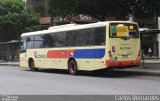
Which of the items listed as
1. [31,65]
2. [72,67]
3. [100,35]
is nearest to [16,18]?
[31,65]

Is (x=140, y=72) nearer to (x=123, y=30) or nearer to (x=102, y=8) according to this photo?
(x=123, y=30)

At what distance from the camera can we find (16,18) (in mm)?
53438

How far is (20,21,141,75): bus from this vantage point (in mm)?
22375

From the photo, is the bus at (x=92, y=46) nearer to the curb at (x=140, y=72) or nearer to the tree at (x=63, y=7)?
the curb at (x=140, y=72)

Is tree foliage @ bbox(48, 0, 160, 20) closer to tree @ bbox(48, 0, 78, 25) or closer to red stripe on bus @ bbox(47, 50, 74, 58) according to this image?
tree @ bbox(48, 0, 78, 25)

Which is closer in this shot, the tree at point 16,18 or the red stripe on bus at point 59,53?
the red stripe on bus at point 59,53

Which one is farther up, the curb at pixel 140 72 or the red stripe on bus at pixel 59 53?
the red stripe on bus at pixel 59 53

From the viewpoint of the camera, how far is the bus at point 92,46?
2238 cm

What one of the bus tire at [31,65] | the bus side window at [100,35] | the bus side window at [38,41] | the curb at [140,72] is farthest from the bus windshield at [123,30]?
the bus tire at [31,65]

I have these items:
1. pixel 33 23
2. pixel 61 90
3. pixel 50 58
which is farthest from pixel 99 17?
pixel 33 23

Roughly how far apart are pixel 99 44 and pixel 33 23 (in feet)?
108

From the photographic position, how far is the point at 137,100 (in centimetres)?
1270

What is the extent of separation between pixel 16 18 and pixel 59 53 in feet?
91.2

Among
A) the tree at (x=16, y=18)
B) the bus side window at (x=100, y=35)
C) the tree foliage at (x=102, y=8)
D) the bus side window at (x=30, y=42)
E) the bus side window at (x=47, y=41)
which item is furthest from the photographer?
the tree at (x=16, y=18)
